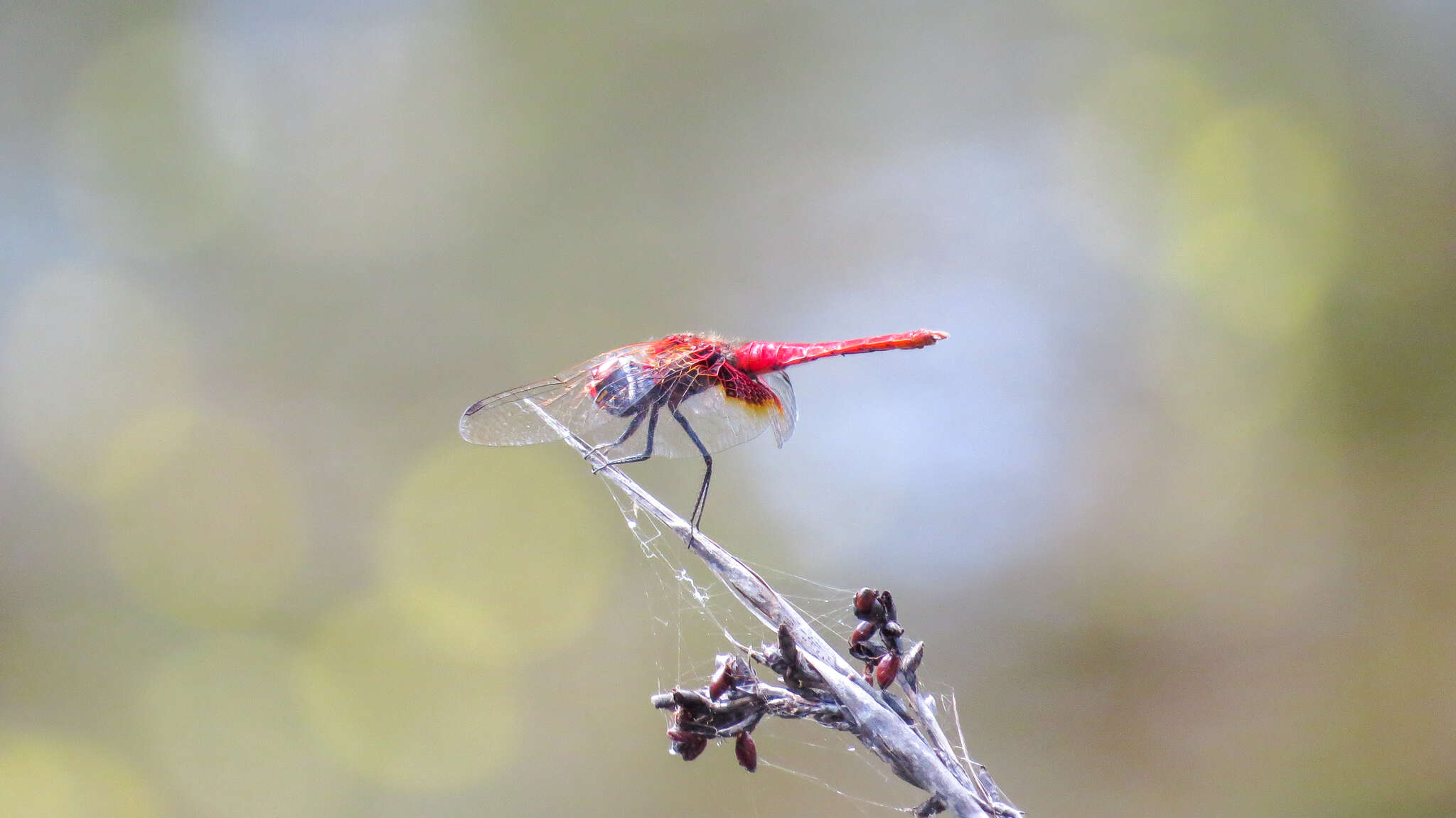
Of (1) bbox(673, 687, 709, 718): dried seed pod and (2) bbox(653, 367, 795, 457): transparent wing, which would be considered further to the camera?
(2) bbox(653, 367, 795, 457): transparent wing

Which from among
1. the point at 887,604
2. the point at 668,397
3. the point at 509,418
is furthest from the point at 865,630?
the point at 509,418

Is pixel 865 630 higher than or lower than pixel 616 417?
lower

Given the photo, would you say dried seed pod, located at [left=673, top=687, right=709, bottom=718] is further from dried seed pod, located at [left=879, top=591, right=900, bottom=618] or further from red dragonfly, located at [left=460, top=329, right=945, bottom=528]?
red dragonfly, located at [left=460, top=329, right=945, bottom=528]

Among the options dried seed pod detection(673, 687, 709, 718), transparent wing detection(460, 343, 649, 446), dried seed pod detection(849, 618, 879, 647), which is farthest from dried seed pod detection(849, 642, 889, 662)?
transparent wing detection(460, 343, 649, 446)

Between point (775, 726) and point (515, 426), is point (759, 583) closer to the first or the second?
point (515, 426)

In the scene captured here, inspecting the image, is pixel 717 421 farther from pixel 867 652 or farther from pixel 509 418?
pixel 867 652

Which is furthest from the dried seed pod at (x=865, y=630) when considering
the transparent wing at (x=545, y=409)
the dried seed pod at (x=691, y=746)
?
the transparent wing at (x=545, y=409)
